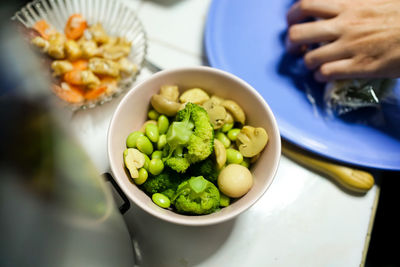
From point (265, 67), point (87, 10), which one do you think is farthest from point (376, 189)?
point (87, 10)

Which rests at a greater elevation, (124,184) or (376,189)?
(124,184)

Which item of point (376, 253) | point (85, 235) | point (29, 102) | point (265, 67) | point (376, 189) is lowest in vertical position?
point (376, 253)

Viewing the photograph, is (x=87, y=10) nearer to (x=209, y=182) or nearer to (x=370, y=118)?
(x=209, y=182)

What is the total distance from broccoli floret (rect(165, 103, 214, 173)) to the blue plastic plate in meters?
0.24

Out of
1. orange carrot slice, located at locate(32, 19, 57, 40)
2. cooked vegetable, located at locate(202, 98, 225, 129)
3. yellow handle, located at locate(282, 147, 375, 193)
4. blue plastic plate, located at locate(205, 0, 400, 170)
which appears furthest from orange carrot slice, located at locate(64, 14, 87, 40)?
yellow handle, located at locate(282, 147, 375, 193)

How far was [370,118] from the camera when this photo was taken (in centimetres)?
74

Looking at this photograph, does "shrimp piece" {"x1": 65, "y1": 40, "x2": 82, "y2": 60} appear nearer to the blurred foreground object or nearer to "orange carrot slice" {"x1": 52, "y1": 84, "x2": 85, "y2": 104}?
"orange carrot slice" {"x1": 52, "y1": 84, "x2": 85, "y2": 104}

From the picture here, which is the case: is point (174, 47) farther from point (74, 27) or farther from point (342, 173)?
point (342, 173)

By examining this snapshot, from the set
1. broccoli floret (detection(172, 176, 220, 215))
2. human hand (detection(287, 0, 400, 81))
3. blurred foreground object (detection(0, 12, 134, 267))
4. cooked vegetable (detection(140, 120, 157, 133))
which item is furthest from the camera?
human hand (detection(287, 0, 400, 81))

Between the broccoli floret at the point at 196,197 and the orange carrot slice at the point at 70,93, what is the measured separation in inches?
13.0

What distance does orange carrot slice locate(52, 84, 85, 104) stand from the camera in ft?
2.17

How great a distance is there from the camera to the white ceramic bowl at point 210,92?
480mm

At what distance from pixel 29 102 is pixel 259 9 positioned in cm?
72

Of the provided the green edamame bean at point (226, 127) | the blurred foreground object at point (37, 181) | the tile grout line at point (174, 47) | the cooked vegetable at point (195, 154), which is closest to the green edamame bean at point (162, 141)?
the cooked vegetable at point (195, 154)
